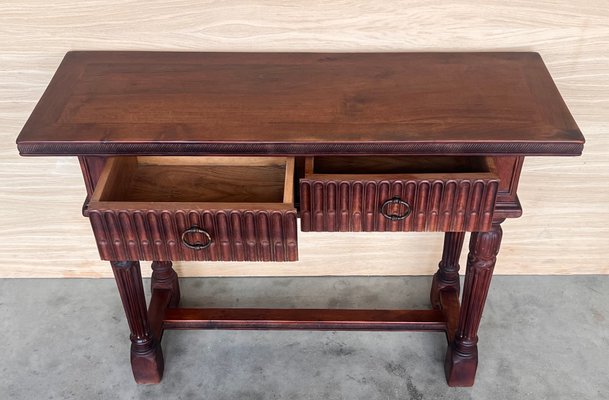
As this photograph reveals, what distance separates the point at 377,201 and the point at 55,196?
99 centimetres

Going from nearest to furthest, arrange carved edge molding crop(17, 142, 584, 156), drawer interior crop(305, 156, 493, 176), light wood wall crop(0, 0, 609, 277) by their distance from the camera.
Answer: carved edge molding crop(17, 142, 584, 156)
drawer interior crop(305, 156, 493, 176)
light wood wall crop(0, 0, 609, 277)

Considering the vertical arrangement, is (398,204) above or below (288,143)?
below

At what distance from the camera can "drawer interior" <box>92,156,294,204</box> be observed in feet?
4.56

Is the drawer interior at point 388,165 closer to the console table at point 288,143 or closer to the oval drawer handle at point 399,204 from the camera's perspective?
the console table at point 288,143

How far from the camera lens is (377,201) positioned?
1229 mm

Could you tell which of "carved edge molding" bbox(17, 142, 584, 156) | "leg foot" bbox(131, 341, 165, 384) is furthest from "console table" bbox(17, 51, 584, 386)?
"leg foot" bbox(131, 341, 165, 384)

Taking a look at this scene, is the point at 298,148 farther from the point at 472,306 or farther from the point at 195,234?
the point at 472,306

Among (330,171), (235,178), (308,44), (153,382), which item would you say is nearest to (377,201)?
(330,171)

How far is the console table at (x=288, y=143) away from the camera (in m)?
1.20

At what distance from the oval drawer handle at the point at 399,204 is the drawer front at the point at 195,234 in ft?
0.57

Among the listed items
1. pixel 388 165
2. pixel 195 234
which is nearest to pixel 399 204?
pixel 388 165

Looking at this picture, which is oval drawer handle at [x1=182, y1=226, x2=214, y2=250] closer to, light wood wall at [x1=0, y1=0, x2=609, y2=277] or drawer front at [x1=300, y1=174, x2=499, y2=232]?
drawer front at [x1=300, y1=174, x2=499, y2=232]

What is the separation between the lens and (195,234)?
1.25 m

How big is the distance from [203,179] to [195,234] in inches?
8.2
